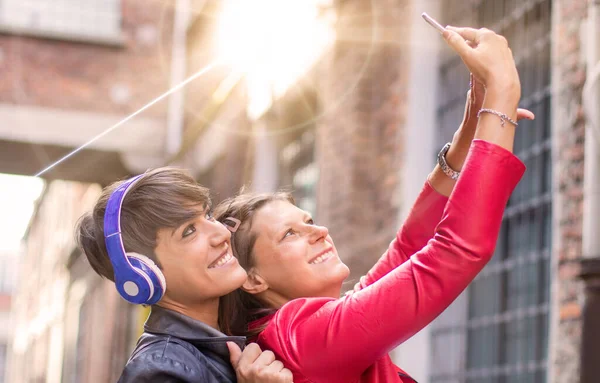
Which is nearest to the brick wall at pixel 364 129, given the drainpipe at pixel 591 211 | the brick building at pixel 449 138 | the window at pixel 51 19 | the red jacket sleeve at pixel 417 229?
the brick building at pixel 449 138

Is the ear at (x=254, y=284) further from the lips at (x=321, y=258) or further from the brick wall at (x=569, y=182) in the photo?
the brick wall at (x=569, y=182)

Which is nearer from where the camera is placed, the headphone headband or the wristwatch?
the headphone headband

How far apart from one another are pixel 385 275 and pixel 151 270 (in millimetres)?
554

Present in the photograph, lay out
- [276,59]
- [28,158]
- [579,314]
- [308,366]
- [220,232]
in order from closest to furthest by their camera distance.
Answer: [308,366], [220,232], [579,314], [276,59], [28,158]

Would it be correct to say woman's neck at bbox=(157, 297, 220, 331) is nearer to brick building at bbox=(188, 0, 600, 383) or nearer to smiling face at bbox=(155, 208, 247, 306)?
smiling face at bbox=(155, 208, 247, 306)

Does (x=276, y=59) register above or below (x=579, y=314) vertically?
above

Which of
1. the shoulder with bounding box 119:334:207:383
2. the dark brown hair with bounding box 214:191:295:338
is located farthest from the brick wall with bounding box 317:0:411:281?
the shoulder with bounding box 119:334:207:383

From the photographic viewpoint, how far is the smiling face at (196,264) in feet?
7.09

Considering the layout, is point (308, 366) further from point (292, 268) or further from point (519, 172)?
point (519, 172)

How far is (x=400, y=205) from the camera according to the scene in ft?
20.7

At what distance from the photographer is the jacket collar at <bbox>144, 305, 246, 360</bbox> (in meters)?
2.12

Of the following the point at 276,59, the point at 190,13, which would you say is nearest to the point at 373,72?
the point at 276,59

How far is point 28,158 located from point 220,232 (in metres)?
10.1

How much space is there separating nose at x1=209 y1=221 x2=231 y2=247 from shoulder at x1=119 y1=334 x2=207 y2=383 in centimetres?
25
